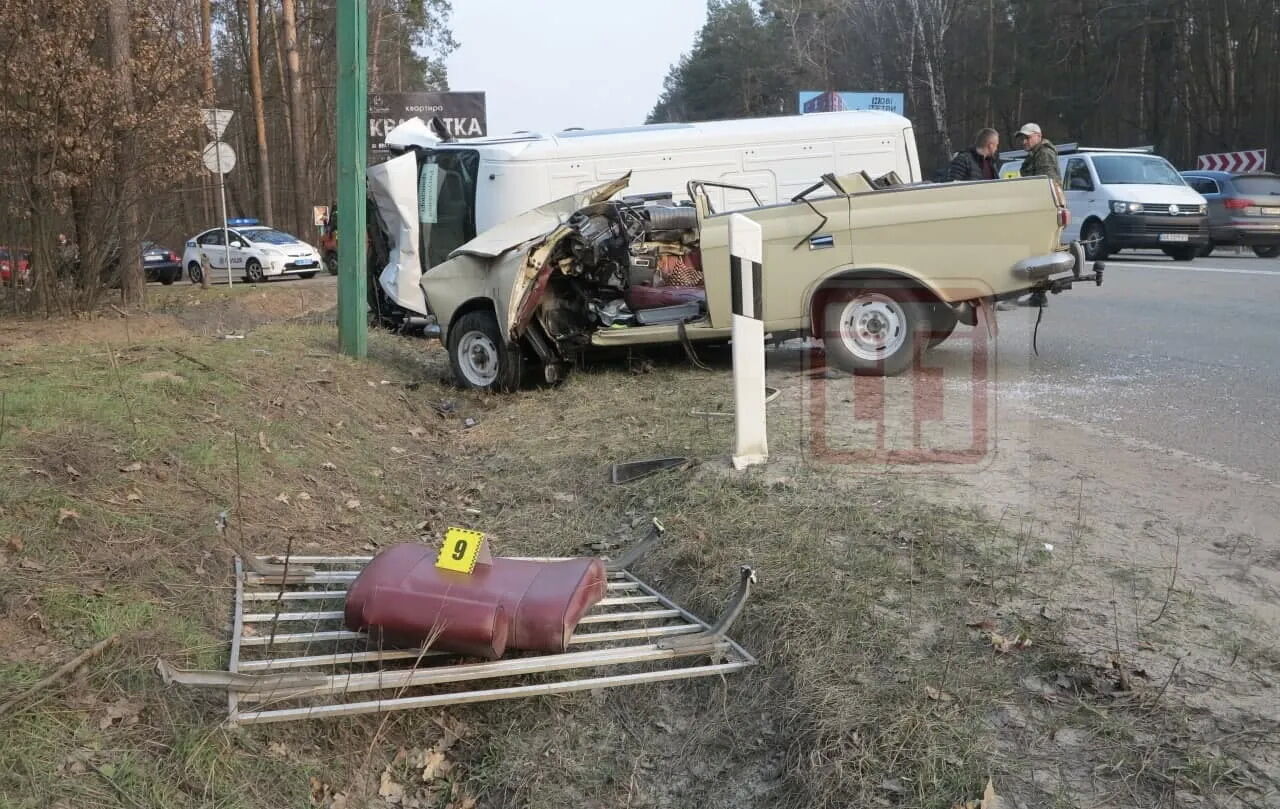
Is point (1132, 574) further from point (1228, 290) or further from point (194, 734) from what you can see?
point (1228, 290)

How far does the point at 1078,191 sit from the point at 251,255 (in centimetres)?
2124

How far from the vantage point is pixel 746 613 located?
3.76m

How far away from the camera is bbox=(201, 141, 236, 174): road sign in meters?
17.6

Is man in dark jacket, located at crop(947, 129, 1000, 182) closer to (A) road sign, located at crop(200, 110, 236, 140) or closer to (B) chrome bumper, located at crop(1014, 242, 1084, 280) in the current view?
(B) chrome bumper, located at crop(1014, 242, 1084, 280)

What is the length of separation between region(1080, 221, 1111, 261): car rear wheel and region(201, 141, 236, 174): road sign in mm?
15136

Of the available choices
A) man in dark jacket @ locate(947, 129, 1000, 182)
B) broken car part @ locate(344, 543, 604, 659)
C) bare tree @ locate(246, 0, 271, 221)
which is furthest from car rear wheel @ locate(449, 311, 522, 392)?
bare tree @ locate(246, 0, 271, 221)

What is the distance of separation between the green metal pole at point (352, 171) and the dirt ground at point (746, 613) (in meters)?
3.65

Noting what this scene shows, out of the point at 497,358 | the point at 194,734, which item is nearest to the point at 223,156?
the point at 497,358

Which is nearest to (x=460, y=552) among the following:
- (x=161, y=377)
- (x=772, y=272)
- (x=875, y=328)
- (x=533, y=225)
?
(x=161, y=377)

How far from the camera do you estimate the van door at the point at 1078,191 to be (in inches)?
781

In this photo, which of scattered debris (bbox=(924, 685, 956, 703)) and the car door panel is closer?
scattered debris (bbox=(924, 685, 956, 703))

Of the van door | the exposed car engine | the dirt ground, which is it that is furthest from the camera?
the van door

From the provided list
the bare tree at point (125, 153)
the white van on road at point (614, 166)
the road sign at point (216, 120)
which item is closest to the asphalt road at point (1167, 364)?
the white van on road at point (614, 166)

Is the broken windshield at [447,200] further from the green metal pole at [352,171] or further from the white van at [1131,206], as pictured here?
the white van at [1131,206]
